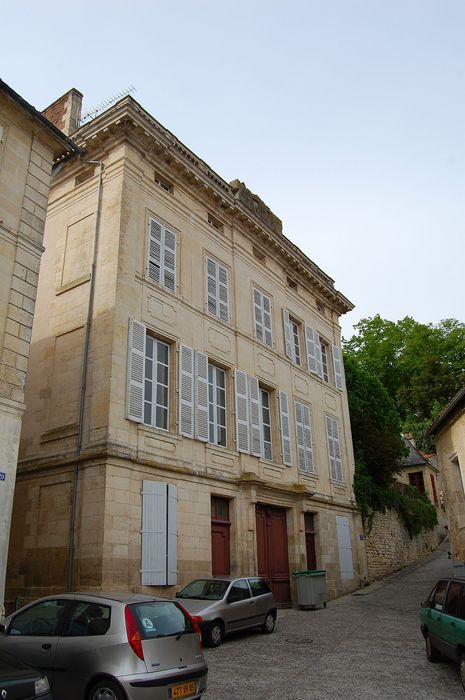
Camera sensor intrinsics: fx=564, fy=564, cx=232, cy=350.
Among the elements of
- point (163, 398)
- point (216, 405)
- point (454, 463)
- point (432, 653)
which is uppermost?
point (216, 405)

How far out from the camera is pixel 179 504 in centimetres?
1220

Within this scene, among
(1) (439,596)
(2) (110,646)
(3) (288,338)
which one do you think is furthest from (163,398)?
(2) (110,646)

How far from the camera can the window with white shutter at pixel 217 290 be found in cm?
1548

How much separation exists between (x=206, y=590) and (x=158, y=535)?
5.56 ft

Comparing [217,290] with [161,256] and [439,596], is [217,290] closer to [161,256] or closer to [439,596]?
[161,256]

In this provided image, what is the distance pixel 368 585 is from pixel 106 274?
13.4 meters

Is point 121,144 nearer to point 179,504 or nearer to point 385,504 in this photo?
point 179,504

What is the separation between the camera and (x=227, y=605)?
968cm

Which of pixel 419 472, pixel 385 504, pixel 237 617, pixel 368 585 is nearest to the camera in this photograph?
pixel 237 617

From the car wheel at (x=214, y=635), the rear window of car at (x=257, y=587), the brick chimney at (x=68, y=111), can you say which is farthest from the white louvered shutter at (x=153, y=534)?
the brick chimney at (x=68, y=111)

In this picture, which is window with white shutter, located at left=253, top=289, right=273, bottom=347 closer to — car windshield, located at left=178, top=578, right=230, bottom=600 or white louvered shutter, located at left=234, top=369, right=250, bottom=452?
white louvered shutter, located at left=234, top=369, right=250, bottom=452

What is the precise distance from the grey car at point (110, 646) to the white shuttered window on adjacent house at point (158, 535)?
17.5 feet

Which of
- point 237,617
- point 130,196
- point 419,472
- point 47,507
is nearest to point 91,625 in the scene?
point 237,617

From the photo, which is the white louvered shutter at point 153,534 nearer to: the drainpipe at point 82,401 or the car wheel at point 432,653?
the drainpipe at point 82,401
